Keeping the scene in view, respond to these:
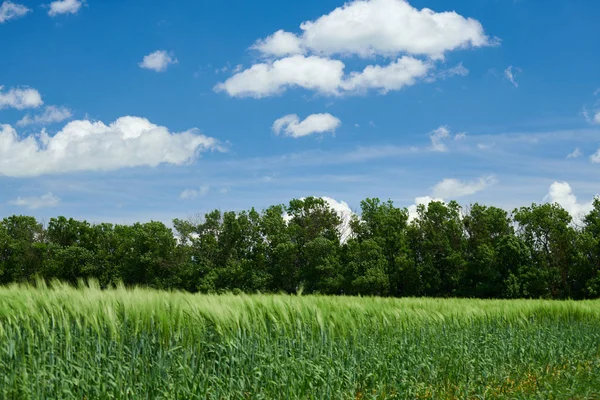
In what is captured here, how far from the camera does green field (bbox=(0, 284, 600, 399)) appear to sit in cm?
480

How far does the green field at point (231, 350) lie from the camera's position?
4.80 metres

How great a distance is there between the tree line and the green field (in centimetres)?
2654

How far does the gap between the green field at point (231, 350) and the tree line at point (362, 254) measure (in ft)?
87.1

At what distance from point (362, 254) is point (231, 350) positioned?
110 ft

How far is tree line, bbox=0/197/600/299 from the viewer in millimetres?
36438

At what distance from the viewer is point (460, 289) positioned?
38156 millimetres

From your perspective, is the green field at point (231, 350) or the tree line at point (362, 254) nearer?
the green field at point (231, 350)

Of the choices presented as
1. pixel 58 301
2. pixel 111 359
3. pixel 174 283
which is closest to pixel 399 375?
pixel 111 359

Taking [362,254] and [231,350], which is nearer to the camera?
[231,350]

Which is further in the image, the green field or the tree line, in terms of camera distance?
the tree line

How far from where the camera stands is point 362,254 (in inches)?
1519

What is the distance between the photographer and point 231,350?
18.0 feet

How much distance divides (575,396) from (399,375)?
123 inches

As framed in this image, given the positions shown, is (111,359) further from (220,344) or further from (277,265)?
(277,265)
